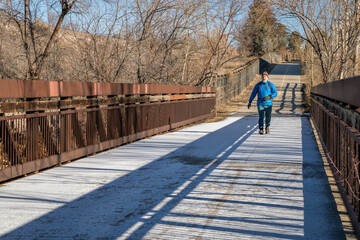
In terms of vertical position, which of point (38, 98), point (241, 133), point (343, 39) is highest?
point (343, 39)

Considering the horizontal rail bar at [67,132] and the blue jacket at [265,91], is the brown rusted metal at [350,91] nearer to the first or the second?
the horizontal rail bar at [67,132]

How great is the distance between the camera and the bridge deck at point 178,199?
4812 mm

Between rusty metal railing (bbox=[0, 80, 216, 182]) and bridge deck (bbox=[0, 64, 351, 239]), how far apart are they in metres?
0.34

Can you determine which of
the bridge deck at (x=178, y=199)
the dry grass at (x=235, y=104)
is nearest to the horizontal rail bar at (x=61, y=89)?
the bridge deck at (x=178, y=199)

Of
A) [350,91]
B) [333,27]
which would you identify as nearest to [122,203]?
[350,91]

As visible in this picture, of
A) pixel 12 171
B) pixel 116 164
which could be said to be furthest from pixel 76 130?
pixel 12 171

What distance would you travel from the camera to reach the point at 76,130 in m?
9.76

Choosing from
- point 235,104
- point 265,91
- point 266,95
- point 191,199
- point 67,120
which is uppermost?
point 265,91

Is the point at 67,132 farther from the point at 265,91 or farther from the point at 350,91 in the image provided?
the point at 265,91

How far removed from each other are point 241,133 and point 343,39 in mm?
7716

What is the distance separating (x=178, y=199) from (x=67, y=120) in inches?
155

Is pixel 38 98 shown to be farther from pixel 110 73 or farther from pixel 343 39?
pixel 343 39

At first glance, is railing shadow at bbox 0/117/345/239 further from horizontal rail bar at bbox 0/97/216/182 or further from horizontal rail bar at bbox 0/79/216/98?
horizontal rail bar at bbox 0/79/216/98

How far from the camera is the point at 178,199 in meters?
6.10
